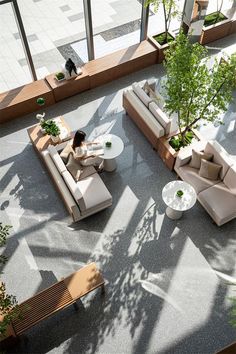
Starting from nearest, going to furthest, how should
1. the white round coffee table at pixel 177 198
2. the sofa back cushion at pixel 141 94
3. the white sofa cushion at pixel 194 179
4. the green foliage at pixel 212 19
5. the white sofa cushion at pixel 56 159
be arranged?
the white round coffee table at pixel 177 198 < the white sofa cushion at pixel 56 159 < the white sofa cushion at pixel 194 179 < the sofa back cushion at pixel 141 94 < the green foliage at pixel 212 19

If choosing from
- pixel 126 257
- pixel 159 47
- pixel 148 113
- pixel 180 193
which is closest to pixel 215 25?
pixel 159 47

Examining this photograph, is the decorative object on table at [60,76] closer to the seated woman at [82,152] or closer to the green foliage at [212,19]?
the seated woman at [82,152]

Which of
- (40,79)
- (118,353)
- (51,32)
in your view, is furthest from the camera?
(40,79)

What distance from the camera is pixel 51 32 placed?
25.8ft

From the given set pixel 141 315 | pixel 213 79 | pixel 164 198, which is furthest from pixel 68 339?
pixel 213 79

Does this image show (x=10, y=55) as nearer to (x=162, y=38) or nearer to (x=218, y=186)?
(x=162, y=38)

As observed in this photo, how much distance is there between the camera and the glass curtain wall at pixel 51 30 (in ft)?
24.5

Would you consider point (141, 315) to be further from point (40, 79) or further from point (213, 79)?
point (40, 79)

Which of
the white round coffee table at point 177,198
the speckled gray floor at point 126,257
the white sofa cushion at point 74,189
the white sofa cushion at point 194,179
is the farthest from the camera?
the white sofa cushion at point 194,179

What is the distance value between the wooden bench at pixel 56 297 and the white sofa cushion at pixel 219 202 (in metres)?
2.28

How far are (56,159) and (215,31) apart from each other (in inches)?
229

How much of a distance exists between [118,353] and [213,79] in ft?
14.9

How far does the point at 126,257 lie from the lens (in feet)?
20.9

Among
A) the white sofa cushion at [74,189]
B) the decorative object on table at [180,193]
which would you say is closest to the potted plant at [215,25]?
the decorative object on table at [180,193]
